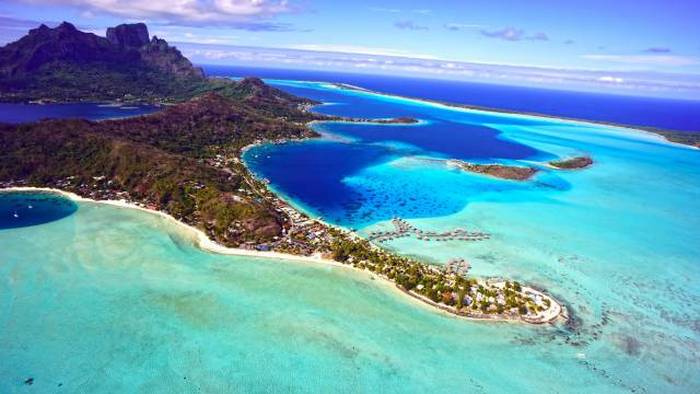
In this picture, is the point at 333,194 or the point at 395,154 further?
the point at 395,154

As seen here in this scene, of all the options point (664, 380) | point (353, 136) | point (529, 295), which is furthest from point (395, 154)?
point (664, 380)

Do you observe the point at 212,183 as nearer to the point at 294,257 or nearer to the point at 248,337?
the point at 294,257

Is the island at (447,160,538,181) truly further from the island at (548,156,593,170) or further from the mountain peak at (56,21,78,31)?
the mountain peak at (56,21,78,31)

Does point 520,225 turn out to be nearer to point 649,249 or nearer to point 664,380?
point 649,249

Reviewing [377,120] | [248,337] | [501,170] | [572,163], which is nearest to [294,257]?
[248,337]

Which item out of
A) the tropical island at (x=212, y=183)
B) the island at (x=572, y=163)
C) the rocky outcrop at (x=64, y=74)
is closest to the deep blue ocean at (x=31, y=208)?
the tropical island at (x=212, y=183)

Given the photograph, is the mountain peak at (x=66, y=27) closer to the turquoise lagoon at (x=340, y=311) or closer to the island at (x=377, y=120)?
the island at (x=377, y=120)
